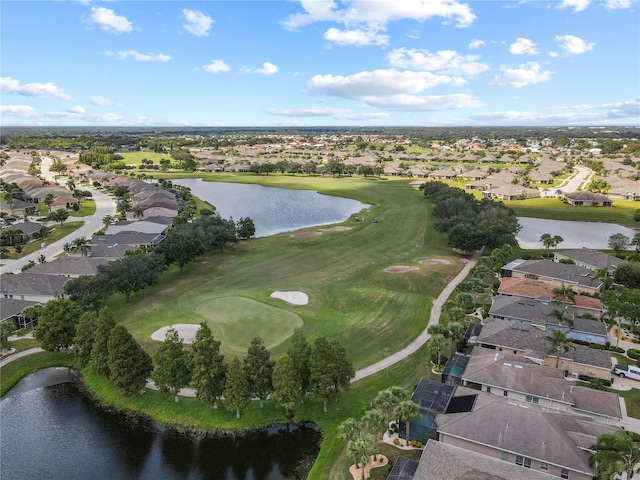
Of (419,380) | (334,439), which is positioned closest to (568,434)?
(419,380)

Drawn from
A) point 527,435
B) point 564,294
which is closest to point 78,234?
point 564,294

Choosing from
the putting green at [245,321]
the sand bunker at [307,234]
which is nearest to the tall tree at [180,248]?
the putting green at [245,321]

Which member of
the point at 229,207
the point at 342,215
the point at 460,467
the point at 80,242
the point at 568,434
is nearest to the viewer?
the point at 460,467

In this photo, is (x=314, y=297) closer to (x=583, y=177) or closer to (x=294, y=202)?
(x=294, y=202)

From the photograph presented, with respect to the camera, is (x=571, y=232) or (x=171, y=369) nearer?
(x=171, y=369)

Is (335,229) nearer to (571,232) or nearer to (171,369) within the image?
(571,232)

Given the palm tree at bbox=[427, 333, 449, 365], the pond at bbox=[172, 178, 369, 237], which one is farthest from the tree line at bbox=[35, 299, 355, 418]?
the pond at bbox=[172, 178, 369, 237]
